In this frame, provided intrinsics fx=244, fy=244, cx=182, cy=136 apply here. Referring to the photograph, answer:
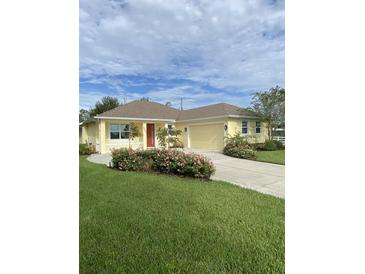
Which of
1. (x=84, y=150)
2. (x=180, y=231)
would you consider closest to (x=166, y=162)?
(x=180, y=231)

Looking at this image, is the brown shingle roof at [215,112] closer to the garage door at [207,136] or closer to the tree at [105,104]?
the garage door at [207,136]

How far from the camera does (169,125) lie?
1959 centimetres

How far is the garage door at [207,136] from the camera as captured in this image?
1750cm

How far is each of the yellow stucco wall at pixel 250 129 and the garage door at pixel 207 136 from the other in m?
0.69

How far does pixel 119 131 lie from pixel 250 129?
9.52m

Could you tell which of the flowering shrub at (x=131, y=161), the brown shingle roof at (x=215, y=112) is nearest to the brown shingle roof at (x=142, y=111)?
the brown shingle roof at (x=215, y=112)

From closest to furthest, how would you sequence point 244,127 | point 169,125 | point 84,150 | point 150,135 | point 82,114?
point 82,114, point 84,150, point 244,127, point 150,135, point 169,125

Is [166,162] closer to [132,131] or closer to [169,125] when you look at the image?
[132,131]

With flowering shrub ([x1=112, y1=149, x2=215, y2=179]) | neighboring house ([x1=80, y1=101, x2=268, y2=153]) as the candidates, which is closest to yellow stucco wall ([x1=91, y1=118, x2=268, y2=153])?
neighboring house ([x1=80, y1=101, x2=268, y2=153])

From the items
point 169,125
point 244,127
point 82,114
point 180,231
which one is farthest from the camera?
point 169,125
